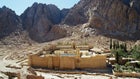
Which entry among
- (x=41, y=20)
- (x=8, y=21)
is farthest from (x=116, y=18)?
(x=8, y=21)

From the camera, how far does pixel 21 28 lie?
78.4m

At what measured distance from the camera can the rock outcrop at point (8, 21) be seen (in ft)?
247

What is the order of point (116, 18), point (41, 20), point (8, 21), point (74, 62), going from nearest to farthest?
1. point (74, 62)
2. point (116, 18)
3. point (8, 21)
4. point (41, 20)

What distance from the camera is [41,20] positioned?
8081 centimetres

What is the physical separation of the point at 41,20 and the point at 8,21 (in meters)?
10.3

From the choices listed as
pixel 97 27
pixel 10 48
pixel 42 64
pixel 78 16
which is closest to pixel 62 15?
pixel 78 16

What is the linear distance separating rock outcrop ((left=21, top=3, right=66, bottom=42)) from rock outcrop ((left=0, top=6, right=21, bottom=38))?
2.91 metres

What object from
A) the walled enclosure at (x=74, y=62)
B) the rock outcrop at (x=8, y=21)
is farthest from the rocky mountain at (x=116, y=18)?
the walled enclosure at (x=74, y=62)

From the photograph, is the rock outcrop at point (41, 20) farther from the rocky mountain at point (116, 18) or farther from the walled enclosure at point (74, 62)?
the walled enclosure at point (74, 62)

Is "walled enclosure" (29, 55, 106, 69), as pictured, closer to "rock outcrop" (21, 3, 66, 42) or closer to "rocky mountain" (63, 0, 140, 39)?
"rocky mountain" (63, 0, 140, 39)

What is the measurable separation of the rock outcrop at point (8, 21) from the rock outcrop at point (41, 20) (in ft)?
9.55

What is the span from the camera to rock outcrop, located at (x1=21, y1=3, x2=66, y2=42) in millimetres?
75438

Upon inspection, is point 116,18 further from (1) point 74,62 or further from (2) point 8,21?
(1) point 74,62

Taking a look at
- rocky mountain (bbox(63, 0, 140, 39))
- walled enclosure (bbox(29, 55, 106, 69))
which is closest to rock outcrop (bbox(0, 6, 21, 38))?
rocky mountain (bbox(63, 0, 140, 39))
